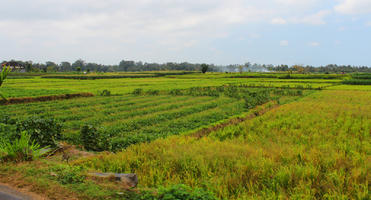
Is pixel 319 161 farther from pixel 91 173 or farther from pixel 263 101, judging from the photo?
pixel 263 101

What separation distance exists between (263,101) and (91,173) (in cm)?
1750

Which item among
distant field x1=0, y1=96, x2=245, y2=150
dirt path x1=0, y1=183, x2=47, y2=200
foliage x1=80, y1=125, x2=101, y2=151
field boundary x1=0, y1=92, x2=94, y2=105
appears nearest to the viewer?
dirt path x1=0, y1=183, x2=47, y2=200

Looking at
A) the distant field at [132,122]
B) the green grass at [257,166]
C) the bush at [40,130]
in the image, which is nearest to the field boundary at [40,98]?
the distant field at [132,122]

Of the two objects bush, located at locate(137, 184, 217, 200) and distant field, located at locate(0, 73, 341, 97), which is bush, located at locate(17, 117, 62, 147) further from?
distant field, located at locate(0, 73, 341, 97)

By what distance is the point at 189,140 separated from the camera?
29.1 ft

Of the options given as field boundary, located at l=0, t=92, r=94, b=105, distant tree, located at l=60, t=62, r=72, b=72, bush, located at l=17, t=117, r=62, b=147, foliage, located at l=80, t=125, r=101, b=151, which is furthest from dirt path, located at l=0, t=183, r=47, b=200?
distant tree, located at l=60, t=62, r=72, b=72

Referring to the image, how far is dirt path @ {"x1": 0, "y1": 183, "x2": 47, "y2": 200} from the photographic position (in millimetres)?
4402

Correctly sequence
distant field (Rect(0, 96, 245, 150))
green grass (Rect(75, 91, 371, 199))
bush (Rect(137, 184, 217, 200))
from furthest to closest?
distant field (Rect(0, 96, 245, 150))
green grass (Rect(75, 91, 371, 199))
bush (Rect(137, 184, 217, 200))

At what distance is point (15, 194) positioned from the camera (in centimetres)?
454

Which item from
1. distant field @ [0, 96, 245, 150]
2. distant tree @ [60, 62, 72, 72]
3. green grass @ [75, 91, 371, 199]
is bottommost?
distant field @ [0, 96, 245, 150]

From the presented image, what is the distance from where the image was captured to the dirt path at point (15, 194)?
440 cm

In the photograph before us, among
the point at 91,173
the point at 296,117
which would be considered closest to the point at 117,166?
the point at 91,173

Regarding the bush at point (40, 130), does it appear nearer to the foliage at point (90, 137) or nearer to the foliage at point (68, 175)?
the foliage at point (90, 137)

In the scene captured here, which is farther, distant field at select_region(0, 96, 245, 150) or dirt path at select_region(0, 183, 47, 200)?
distant field at select_region(0, 96, 245, 150)
